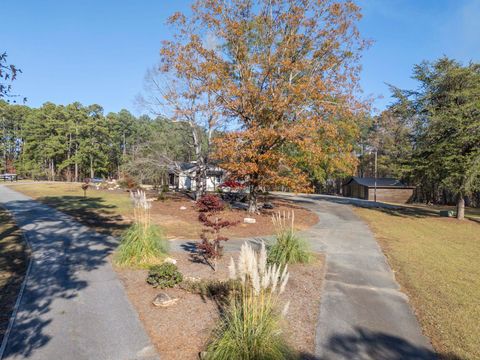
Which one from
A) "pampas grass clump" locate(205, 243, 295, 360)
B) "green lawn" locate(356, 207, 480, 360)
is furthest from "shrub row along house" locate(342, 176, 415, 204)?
"pampas grass clump" locate(205, 243, 295, 360)

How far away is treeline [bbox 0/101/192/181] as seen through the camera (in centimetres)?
5394

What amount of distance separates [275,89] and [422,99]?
1124 centimetres

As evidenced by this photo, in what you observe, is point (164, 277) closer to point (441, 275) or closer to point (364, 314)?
point (364, 314)

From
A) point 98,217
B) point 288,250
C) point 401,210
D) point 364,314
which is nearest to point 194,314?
point 364,314

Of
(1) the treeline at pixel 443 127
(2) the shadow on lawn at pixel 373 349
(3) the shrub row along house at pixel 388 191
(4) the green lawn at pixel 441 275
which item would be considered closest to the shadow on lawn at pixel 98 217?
(2) the shadow on lawn at pixel 373 349

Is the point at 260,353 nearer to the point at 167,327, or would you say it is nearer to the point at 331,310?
the point at 167,327

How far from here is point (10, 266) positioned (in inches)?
324

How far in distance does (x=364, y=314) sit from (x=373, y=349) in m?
1.29

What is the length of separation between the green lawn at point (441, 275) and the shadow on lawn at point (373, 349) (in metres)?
0.33

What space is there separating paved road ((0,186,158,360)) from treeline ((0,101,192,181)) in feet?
123

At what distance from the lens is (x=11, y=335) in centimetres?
500

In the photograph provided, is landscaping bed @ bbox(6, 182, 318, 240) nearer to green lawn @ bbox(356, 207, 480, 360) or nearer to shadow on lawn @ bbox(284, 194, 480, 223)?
green lawn @ bbox(356, 207, 480, 360)

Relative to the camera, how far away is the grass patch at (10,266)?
593 centimetres

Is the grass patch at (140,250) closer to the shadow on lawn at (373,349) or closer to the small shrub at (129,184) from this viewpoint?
the shadow on lawn at (373,349)
